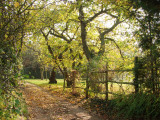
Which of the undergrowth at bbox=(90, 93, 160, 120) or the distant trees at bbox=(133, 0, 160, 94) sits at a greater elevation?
the distant trees at bbox=(133, 0, 160, 94)

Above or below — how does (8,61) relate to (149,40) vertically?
below

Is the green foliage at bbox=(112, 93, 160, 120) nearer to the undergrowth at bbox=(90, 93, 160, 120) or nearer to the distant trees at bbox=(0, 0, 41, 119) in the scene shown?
the undergrowth at bbox=(90, 93, 160, 120)

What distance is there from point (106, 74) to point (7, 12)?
18.6 ft

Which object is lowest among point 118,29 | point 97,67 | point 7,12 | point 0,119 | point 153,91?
point 0,119

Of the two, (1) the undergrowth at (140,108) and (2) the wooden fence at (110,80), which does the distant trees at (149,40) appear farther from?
(1) the undergrowth at (140,108)

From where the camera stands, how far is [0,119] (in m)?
3.38

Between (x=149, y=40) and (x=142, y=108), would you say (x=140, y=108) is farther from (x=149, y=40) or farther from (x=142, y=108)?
(x=149, y=40)

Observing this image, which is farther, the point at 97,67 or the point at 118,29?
the point at 118,29

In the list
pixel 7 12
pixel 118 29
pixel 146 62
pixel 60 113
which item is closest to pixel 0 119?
pixel 7 12

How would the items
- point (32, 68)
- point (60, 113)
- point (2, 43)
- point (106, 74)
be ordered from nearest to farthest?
point (2, 43)
point (60, 113)
point (106, 74)
point (32, 68)

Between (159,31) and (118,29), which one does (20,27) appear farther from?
(118,29)

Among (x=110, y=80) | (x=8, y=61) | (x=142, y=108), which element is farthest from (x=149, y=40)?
(x=8, y=61)

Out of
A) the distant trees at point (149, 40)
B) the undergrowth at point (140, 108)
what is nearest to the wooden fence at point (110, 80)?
the distant trees at point (149, 40)

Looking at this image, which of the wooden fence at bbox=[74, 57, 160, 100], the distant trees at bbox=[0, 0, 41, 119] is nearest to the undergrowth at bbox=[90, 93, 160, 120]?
the wooden fence at bbox=[74, 57, 160, 100]
